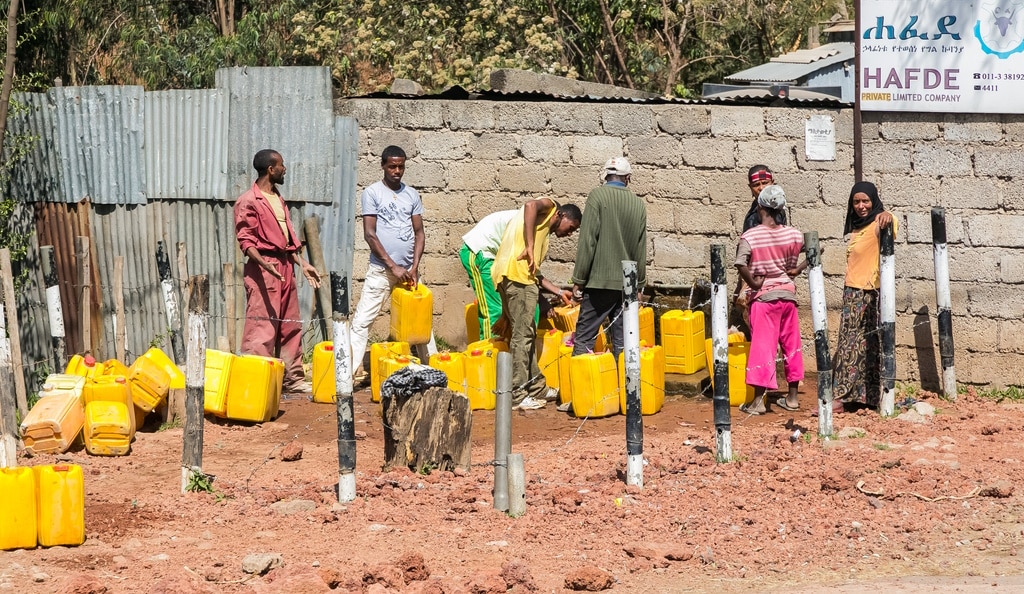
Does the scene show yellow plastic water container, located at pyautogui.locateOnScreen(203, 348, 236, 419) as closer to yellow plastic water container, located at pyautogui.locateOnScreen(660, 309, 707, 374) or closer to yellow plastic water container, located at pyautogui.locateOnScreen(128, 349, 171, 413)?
yellow plastic water container, located at pyautogui.locateOnScreen(128, 349, 171, 413)

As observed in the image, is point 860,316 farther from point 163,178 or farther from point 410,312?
point 163,178

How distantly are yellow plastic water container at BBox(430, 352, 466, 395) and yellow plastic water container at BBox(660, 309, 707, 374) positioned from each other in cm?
157

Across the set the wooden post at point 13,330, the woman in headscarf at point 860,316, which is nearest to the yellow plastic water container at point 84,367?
the wooden post at point 13,330

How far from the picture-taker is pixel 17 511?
663 centimetres

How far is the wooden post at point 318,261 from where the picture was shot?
Result: 11172 millimetres

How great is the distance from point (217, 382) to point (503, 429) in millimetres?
3071

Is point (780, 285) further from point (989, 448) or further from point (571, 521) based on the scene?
point (571, 521)

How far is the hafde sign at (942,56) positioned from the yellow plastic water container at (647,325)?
226 cm

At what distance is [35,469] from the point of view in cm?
677

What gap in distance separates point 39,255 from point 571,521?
6013 mm

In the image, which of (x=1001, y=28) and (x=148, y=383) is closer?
(x=148, y=383)

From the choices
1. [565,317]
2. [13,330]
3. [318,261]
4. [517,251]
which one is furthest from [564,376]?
[13,330]

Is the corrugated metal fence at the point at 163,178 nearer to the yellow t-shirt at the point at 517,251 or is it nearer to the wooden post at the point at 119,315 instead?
the wooden post at the point at 119,315

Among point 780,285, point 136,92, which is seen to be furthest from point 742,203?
point 136,92
